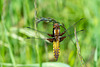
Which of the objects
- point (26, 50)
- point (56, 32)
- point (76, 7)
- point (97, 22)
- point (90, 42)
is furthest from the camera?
point (76, 7)

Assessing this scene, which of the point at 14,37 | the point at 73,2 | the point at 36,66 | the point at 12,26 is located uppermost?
the point at 73,2

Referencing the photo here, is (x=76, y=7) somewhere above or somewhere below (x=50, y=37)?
above

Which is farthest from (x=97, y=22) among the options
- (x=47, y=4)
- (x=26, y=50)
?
(x=26, y=50)

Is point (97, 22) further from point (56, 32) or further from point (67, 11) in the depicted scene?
point (56, 32)

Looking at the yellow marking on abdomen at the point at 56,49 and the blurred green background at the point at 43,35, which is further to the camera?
the blurred green background at the point at 43,35

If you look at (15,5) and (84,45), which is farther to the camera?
(15,5)

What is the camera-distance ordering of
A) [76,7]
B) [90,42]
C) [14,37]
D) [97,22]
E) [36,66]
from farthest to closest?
[76,7]
[97,22]
[90,42]
[14,37]
[36,66]

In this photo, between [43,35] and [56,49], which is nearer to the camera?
[56,49]

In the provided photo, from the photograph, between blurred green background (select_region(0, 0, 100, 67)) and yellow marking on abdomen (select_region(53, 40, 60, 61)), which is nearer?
yellow marking on abdomen (select_region(53, 40, 60, 61))
